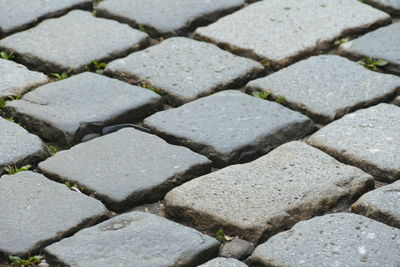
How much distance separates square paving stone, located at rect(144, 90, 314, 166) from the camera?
9.24ft

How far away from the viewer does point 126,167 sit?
2697 millimetres

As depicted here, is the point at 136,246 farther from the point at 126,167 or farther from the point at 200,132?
the point at 200,132

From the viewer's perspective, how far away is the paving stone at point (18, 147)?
9.06 feet

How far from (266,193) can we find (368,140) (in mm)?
473

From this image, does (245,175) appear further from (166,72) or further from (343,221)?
(166,72)

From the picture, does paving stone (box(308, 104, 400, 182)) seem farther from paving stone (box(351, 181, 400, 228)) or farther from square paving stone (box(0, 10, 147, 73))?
square paving stone (box(0, 10, 147, 73))

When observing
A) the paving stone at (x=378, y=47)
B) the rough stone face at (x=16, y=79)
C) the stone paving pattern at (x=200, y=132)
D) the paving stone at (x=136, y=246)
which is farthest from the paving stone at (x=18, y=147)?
the paving stone at (x=378, y=47)

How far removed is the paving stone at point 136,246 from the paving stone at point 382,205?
1.50 feet

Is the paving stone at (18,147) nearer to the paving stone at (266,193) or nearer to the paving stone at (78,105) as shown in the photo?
the paving stone at (78,105)

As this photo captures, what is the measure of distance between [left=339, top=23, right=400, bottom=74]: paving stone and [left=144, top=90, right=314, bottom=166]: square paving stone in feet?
1.87

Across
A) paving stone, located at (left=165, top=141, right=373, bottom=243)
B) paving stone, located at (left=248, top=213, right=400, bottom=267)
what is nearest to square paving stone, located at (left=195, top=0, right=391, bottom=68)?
paving stone, located at (left=165, top=141, right=373, bottom=243)

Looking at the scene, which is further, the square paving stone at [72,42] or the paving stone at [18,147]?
the square paving stone at [72,42]

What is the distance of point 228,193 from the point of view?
8.39ft

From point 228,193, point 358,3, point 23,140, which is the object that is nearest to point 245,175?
point 228,193
